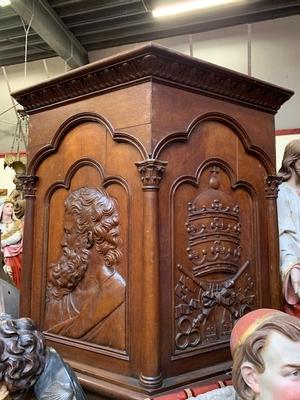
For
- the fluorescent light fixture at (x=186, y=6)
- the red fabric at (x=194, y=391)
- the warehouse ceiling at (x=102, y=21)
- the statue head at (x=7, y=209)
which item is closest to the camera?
the red fabric at (x=194, y=391)

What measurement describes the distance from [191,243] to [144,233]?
0.15 m

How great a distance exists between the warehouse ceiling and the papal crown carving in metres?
2.63

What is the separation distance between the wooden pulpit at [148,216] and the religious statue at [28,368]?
23 centimetres

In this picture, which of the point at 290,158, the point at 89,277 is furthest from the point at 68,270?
the point at 290,158

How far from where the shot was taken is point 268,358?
2.15 ft

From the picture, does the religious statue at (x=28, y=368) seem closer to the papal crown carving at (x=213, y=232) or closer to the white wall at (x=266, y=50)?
the papal crown carving at (x=213, y=232)

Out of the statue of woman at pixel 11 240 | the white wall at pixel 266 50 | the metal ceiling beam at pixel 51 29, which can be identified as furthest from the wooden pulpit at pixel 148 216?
the white wall at pixel 266 50

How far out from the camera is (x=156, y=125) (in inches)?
40.2

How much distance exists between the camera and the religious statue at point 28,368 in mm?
707

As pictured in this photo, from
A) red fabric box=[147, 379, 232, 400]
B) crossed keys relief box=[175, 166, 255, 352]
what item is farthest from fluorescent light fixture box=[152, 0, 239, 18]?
red fabric box=[147, 379, 232, 400]

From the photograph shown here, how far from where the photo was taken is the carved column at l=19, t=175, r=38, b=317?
1238mm

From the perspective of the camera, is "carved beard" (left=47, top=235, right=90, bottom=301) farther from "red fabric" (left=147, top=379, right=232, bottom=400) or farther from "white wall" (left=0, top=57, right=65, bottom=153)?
"white wall" (left=0, top=57, right=65, bottom=153)

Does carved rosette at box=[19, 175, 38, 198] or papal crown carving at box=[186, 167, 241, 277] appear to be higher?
carved rosette at box=[19, 175, 38, 198]

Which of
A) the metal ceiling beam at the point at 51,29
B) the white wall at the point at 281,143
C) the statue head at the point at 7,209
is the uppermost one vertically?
the metal ceiling beam at the point at 51,29
